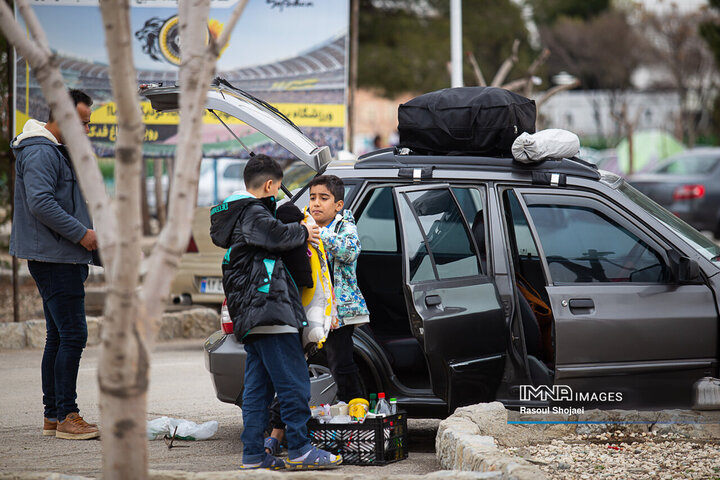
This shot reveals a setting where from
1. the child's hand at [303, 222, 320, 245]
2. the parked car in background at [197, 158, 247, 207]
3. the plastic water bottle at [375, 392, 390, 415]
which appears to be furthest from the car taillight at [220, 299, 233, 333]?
the parked car in background at [197, 158, 247, 207]

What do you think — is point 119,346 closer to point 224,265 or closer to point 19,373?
point 224,265

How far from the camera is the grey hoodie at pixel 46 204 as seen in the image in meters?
5.29

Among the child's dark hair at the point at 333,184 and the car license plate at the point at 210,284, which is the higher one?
the child's dark hair at the point at 333,184

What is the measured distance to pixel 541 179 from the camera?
5.22m

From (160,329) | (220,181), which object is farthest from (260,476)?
(220,181)

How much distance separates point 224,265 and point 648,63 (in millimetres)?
40218

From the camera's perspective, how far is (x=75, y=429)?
549 cm

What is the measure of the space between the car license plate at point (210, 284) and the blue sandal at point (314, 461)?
462 centimetres

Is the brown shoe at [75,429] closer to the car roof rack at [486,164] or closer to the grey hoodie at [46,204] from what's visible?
the grey hoodie at [46,204]

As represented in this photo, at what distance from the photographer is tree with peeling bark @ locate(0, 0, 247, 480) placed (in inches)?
125

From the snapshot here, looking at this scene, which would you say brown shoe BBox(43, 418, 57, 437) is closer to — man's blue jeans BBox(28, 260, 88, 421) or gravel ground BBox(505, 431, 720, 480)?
man's blue jeans BBox(28, 260, 88, 421)

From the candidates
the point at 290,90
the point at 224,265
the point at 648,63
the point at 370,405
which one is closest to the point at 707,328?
the point at 370,405

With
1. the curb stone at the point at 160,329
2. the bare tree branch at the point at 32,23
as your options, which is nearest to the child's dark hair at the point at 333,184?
the bare tree branch at the point at 32,23

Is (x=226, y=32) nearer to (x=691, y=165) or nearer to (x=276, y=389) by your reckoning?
(x=276, y=389)
